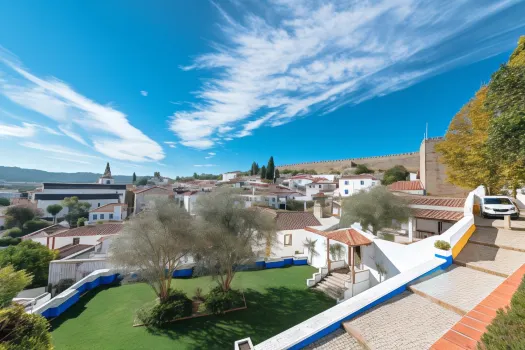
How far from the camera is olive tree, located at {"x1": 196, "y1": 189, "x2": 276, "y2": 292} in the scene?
27.7 feet

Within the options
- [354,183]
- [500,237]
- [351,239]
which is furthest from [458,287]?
[354,183]

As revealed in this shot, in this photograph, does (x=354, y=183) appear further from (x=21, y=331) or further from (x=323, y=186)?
(x=21, y=331)

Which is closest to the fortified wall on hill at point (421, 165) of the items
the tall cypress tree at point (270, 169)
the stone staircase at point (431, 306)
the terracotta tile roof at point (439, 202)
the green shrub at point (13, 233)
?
the terracotta tile roof at point (439, 202)

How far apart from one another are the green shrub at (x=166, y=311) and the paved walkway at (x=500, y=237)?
11014 millimetres

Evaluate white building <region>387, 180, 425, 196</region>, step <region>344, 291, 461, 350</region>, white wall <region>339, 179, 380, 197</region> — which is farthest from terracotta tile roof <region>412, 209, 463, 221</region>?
white wall <region>339, 179, 380, 197</region>

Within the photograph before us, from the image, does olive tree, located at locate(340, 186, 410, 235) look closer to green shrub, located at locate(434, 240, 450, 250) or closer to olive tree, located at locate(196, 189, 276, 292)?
green shrub, located at locate(434, 240, 450, 250)

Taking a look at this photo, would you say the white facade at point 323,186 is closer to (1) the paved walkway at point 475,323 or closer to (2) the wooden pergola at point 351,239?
(2) the wooden pergola at point 351,239

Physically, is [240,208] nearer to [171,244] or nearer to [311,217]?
[171,244]

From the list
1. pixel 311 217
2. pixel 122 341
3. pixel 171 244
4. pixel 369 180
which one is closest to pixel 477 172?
pixel 311 217

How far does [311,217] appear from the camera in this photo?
18.3 metres

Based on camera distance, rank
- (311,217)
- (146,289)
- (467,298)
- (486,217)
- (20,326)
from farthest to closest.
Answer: (311,217)
(486,217)
(146,289)
(467,298)
(20,326)

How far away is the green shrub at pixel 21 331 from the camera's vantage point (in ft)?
9.46

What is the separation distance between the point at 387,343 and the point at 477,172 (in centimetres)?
1325

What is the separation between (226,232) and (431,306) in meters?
6.49
